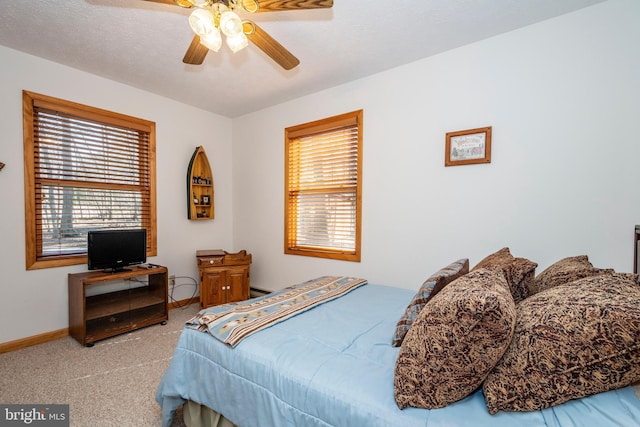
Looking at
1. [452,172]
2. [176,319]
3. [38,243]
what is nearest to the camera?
[452,172]

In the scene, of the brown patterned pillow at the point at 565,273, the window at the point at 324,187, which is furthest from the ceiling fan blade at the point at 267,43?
the brown patterned pillow at the point at 565,273

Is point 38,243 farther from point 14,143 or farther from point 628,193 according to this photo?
point 628,193

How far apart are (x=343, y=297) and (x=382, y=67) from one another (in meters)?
2.18

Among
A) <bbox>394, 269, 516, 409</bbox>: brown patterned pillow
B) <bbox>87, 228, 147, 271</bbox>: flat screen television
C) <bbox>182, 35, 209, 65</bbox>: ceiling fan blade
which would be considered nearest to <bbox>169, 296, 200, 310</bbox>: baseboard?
<bbox>87, 228, 147, 271</bbox>: flat screen television

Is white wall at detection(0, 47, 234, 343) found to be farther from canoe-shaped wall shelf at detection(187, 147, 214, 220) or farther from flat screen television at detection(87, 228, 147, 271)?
flat screen television at detection(87, 228, 147, 271)

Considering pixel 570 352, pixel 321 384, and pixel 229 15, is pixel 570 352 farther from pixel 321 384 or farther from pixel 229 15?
pixel 229 15

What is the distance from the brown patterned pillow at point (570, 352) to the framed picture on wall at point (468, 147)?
5.16 ft

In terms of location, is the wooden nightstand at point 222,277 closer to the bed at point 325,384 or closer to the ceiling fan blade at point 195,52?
the bed at point 325,384

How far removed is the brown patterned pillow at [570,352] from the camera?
764mm

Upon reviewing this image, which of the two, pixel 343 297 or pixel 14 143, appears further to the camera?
pixel 14 143

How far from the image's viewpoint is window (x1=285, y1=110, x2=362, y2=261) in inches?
121

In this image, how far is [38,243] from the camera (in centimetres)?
269

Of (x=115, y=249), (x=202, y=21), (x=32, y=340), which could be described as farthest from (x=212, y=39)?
(x=32, y=340)

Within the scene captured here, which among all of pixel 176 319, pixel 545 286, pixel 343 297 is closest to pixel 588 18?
pixel 545 286
